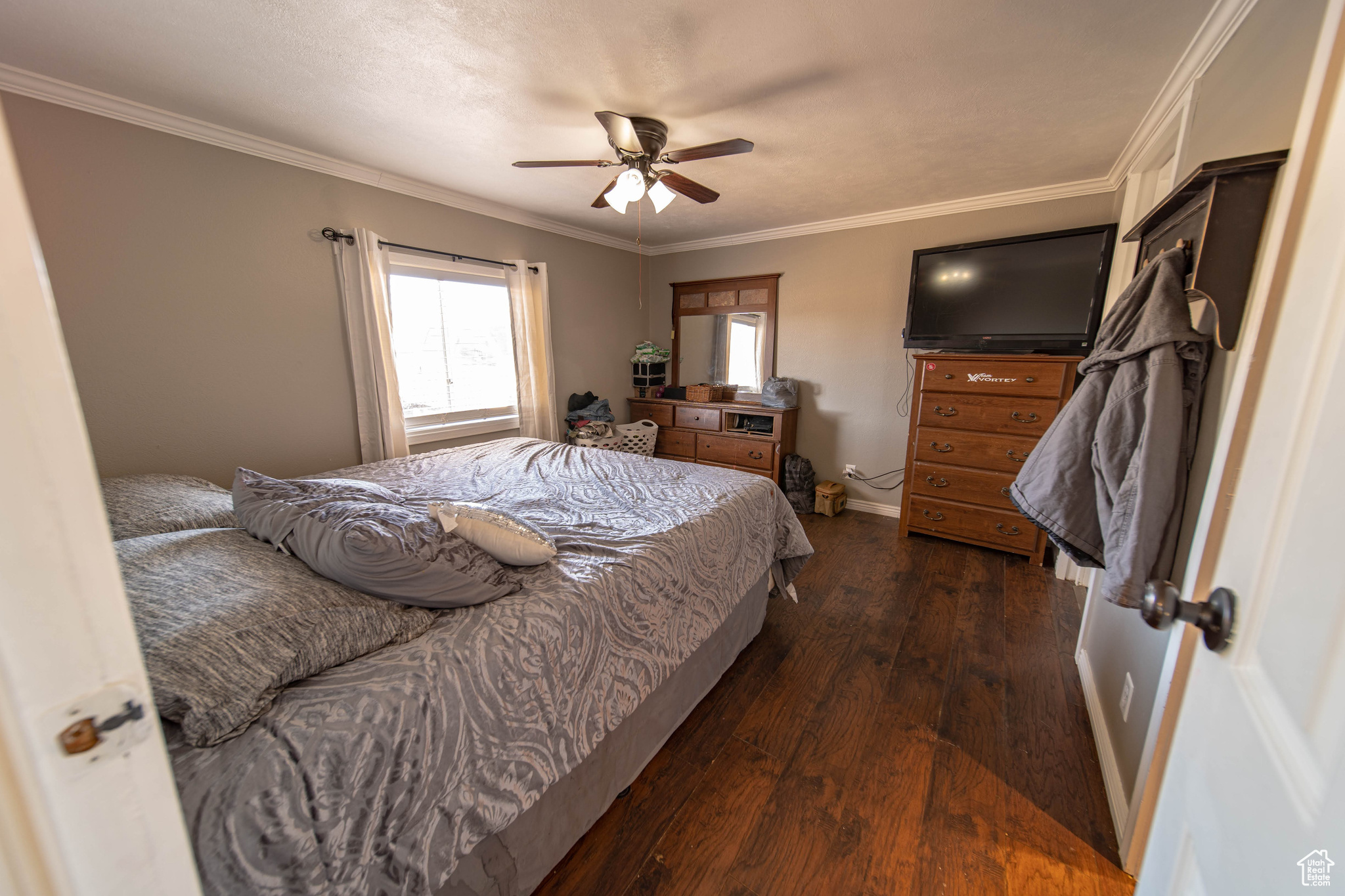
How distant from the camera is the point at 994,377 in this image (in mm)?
3064

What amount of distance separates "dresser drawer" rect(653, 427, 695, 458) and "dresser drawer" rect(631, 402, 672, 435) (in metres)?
0.09

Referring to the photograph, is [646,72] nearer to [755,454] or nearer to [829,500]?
[755,454]

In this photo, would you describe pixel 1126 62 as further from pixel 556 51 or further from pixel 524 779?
pixel 524 779

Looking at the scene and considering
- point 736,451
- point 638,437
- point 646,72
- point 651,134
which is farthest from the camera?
point 638,437

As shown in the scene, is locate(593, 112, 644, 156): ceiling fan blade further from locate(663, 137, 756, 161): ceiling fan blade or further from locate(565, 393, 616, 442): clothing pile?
locate(565, 393, 616, 442): clothing pile

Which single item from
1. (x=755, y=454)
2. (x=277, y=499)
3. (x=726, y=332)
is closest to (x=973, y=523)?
(x=755, y=454)

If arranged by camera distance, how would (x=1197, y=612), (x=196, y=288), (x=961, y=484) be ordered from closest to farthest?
(x=1197, y=612)
(x=196, y=288)
(x=961, y=484)

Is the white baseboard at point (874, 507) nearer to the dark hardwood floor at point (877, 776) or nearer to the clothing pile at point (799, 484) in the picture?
the clothing pile at point (799, 484)

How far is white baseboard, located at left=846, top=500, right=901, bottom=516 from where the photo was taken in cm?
399

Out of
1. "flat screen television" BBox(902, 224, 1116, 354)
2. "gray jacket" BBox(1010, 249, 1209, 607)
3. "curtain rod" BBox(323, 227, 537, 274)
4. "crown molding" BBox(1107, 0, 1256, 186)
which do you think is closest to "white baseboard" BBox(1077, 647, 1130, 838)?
"gray jacket" BBox(1010, 249, 1209, 607)

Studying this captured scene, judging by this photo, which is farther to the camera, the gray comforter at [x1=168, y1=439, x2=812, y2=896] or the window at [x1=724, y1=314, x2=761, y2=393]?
the window at [x1=724, y1=314, x2=761, y2=393]

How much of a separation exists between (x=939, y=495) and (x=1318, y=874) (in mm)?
3214


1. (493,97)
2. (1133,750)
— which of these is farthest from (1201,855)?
(493,97)

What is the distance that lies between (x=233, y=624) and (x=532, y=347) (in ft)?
10.3
